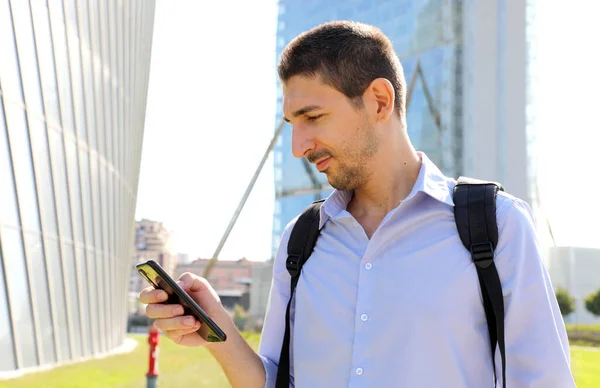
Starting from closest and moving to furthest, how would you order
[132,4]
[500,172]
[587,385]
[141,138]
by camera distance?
1. [587,385]
2. [132,4]
3. [141,138]
4. [500,172]

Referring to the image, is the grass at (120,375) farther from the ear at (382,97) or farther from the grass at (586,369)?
the ear at (382,97)

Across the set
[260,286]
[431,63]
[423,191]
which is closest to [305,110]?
[423,191]

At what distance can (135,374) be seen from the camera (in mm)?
17062

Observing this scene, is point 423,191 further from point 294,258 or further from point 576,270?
point 576,270

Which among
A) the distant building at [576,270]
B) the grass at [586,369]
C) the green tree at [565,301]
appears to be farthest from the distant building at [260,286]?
the grass at [586,369]

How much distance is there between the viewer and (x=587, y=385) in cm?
1650

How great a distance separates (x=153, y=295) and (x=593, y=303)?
3860cm

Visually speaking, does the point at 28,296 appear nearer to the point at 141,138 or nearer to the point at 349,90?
the point at 349,90

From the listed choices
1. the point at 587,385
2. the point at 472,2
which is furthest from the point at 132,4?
the point at 472,2

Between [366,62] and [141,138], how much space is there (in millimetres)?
28105

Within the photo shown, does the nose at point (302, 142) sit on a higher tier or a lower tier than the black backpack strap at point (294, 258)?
higher

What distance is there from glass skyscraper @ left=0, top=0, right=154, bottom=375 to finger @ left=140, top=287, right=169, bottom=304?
379 inches

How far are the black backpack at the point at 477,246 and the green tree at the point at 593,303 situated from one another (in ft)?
125

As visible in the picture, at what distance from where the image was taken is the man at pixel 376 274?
1.94m
